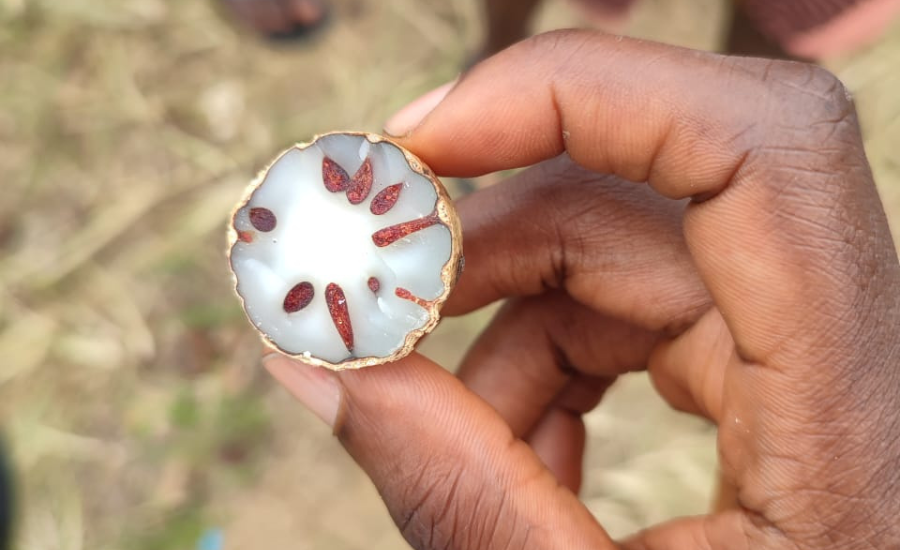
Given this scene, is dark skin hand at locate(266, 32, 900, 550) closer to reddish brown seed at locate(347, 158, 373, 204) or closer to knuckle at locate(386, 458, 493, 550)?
knuckle at locate(386, 458, 493, 550)

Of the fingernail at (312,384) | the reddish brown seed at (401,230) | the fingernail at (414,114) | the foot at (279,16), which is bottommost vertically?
the foot at (279,16)

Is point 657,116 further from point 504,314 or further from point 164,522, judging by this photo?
point 164,522

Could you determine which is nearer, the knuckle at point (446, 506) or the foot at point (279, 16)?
the knuckle at point (446, 506)

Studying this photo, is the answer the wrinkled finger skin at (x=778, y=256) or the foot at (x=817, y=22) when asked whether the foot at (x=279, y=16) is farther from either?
the wrinkled finger skin at (x=778, y=256)

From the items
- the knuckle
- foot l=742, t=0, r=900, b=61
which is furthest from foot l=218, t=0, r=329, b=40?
the knuckle

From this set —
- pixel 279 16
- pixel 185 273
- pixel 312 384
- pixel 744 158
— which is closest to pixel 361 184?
pixel 312 384

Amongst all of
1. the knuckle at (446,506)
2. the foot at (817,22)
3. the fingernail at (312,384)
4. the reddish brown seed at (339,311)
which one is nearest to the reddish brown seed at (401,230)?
the reddish brown seed at (339,311)

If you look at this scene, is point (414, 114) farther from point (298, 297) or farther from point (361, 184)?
point (298, 297)
